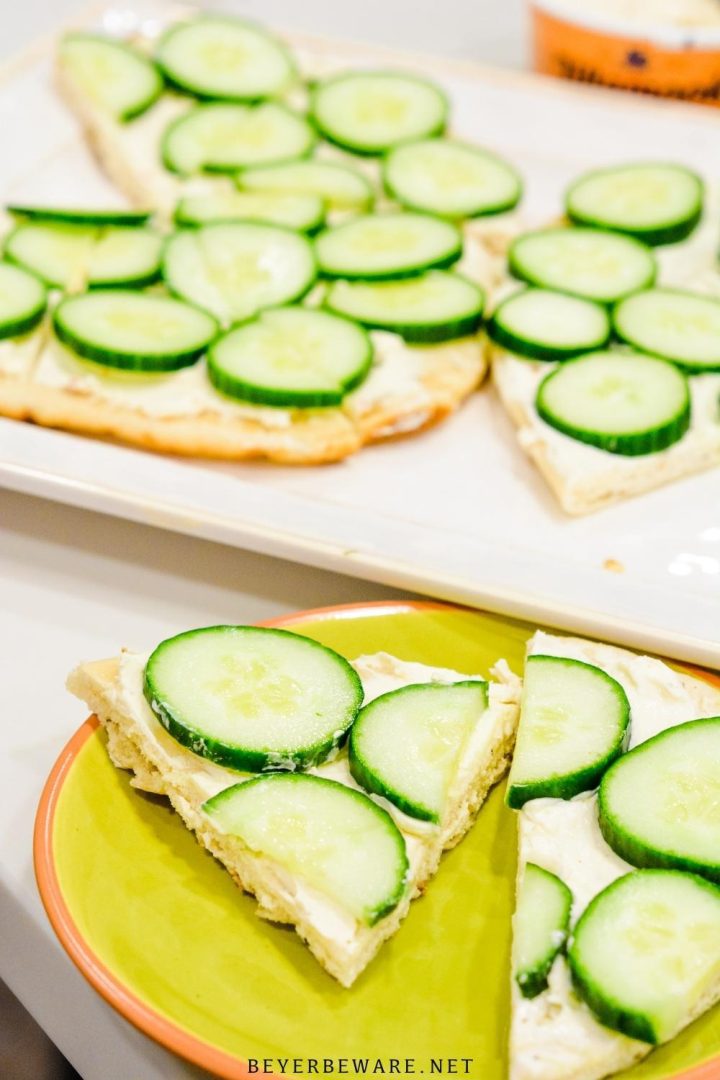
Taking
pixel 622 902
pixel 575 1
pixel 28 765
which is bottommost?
pixel 28 765

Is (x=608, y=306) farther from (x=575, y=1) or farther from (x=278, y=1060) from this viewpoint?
(x=278, y=1060)

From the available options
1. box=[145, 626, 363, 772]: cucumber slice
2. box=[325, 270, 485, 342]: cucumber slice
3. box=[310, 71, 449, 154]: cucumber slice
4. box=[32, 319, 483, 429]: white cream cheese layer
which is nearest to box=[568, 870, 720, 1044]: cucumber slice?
box=[145, 626, 363, 772]: cucumber slice

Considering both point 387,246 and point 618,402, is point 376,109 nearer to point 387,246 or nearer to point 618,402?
point 387,246

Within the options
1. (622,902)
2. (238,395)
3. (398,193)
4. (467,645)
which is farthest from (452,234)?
(622,902)

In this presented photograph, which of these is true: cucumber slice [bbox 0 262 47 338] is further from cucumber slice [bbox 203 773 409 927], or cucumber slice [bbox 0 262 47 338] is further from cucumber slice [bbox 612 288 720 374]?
cucumber slice [bbox 203 773 409 927]

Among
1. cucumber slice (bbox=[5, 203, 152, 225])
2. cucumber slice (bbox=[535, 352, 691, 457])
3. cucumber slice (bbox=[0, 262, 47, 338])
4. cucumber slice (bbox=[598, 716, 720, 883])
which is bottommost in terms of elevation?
cucumber slice (bbox=[535, 352, 691, 457])

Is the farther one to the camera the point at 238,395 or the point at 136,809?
the point at 238,395
